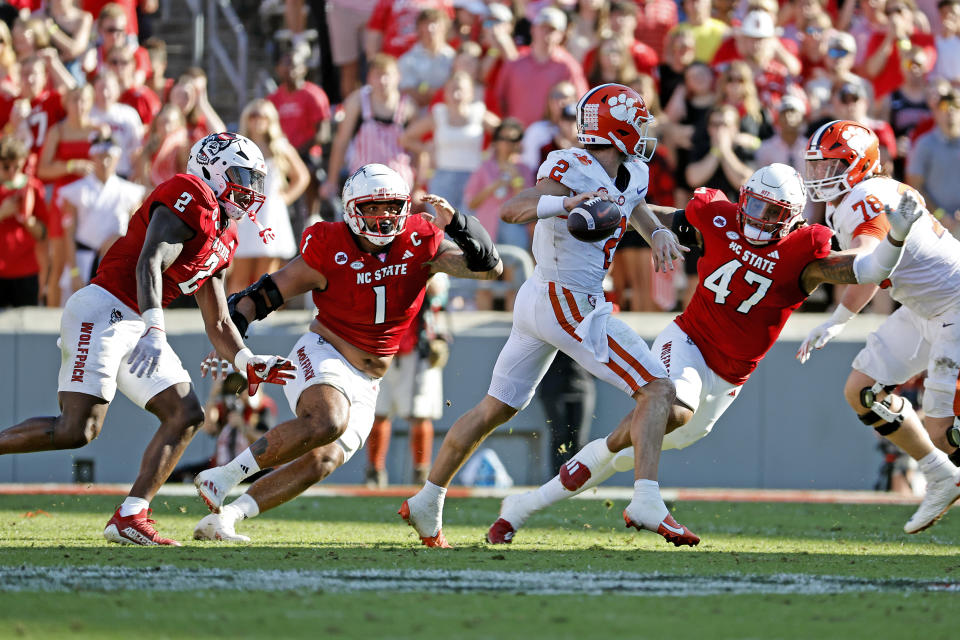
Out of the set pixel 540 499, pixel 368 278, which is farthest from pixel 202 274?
pixel 540 499

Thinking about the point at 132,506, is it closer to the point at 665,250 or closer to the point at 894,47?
the point at 665,250

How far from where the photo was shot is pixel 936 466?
7.75 meters

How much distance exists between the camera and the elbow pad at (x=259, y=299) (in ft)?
22.8

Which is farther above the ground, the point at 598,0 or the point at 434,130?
the point at 598,0

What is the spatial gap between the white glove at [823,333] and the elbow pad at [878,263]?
0.59m

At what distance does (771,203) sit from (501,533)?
6.66 ft

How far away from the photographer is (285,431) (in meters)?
6.70

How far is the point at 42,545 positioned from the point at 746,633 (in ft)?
11.3

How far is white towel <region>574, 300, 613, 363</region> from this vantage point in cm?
674

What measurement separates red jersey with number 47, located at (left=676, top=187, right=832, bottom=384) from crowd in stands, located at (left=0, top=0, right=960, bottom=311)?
3903 millimetres

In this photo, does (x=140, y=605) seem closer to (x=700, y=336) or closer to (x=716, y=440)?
(x=700, y=336)

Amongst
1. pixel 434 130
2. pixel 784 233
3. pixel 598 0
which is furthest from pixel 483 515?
pixel 598 0

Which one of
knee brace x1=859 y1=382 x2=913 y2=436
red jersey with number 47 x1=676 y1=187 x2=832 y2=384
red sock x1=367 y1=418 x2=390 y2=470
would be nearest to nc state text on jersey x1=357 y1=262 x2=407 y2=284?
red jersey with number 47 x1=676 y1=187 x2=832 y2=384

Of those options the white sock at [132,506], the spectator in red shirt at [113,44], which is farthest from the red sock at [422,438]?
the white sock at [132,506]
